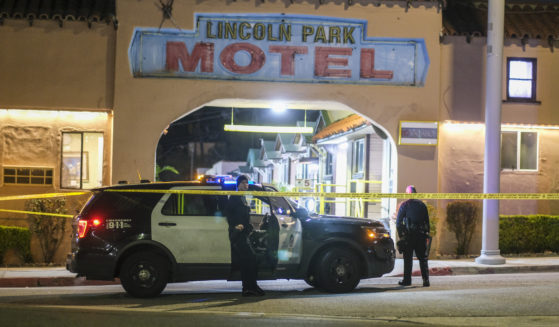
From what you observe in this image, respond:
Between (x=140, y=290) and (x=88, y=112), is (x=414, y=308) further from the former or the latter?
(x=88, y=112)

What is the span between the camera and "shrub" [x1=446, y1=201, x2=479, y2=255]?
56.8 feet

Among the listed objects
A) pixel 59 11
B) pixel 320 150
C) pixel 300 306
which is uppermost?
pixel 59 11

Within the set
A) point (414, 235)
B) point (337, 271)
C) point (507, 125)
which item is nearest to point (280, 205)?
point (337, 271)

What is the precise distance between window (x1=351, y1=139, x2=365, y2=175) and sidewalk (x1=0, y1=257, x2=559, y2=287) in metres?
7.23

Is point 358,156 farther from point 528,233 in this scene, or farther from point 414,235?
point 414,235

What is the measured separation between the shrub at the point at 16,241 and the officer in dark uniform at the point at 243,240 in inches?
303

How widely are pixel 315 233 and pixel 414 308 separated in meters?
2.47

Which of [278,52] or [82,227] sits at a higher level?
[278,52]

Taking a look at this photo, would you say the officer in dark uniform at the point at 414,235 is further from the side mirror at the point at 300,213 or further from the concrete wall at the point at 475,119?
the concrete wall at the point at 475,119

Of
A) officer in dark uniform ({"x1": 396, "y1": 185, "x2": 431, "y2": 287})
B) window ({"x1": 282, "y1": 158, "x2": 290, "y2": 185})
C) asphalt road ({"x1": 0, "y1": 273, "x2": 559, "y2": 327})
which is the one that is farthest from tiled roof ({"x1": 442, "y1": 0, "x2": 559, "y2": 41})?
window ({"x1": 282, "y1": 158, "x2": 290, "y2": 185})

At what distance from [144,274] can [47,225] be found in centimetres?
683

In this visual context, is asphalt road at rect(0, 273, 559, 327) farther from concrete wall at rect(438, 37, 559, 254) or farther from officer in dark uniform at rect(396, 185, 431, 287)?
concrete wall at rect(438, 37, 559, 254)

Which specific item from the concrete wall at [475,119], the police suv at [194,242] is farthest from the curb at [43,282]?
the concrete wall at [475,119]

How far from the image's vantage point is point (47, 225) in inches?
659
